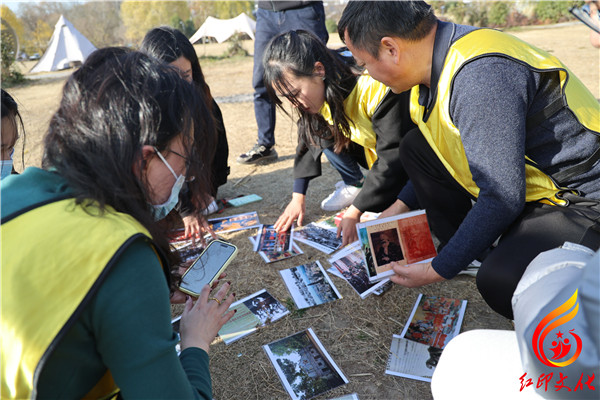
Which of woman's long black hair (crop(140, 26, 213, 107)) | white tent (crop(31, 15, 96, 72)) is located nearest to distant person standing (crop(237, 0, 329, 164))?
woman's long black hair (crop(140, 26, 213, 107))

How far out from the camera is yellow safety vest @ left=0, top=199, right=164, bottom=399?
2.86ft

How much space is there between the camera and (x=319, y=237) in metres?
2.96

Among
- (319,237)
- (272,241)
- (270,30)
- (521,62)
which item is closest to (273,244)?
(272,241)

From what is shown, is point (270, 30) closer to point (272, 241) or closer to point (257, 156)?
point (257, 156)

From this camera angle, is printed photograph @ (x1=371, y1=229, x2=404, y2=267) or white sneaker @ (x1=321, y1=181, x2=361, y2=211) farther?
white sneaker @ (x1=321, y1=181, x2=361, y2=211)

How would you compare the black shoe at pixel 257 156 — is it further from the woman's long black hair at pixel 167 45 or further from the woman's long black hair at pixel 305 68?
the woman's long black hair at pixel 305 68

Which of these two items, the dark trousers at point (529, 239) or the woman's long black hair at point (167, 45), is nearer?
the dark trousers at point (529, 239)

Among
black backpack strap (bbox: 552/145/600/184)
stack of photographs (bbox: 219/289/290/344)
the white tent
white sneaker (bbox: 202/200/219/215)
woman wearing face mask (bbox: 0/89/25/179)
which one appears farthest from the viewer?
the white tent

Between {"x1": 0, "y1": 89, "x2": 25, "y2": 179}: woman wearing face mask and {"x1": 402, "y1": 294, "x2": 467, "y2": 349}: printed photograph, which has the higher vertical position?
{"x1": 0, "y1": 89, "x2": 25, "y2": 179}: woman wearing face mask

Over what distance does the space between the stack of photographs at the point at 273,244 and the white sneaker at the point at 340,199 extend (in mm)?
450

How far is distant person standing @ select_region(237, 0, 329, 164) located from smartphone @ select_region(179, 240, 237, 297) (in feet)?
8.49

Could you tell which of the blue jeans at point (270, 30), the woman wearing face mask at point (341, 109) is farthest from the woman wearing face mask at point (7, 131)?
the blue jeans at point (270, 30)

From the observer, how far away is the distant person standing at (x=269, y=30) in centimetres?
422

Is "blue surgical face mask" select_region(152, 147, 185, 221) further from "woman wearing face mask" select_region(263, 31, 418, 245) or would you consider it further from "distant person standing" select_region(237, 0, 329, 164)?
"distant person standing" select_region(237, 0, 329, 164)
